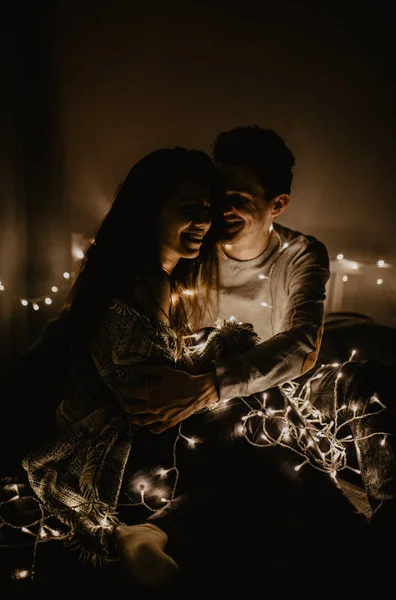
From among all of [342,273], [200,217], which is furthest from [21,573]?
[342,273]

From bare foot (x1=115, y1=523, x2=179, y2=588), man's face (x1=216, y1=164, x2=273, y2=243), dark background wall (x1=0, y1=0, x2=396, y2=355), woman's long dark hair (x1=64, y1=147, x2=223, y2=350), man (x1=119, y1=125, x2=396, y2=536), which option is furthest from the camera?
dark background wall (x1=0, y1=0, x2=396, y2=355)

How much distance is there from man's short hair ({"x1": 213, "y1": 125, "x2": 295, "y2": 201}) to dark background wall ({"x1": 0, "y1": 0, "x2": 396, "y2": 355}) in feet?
2.07

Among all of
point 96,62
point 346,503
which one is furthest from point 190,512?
point 96,62

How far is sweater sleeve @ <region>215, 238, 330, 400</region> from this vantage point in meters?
1.37

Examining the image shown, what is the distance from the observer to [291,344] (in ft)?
4.86

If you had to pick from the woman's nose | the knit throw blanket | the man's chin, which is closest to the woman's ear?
the man's chin

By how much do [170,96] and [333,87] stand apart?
29.9 inches

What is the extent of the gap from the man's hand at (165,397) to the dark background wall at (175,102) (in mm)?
1326

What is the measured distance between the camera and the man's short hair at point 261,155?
67.2 inches

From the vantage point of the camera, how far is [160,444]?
1.35m

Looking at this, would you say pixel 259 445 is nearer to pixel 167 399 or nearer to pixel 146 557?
pixel 167 399

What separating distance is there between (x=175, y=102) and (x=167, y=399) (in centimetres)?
157

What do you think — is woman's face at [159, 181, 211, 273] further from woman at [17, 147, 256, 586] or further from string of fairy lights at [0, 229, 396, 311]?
string of fairy lights at [0, 229, 396, 311]

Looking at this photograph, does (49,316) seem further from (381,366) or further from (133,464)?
(381,366)
